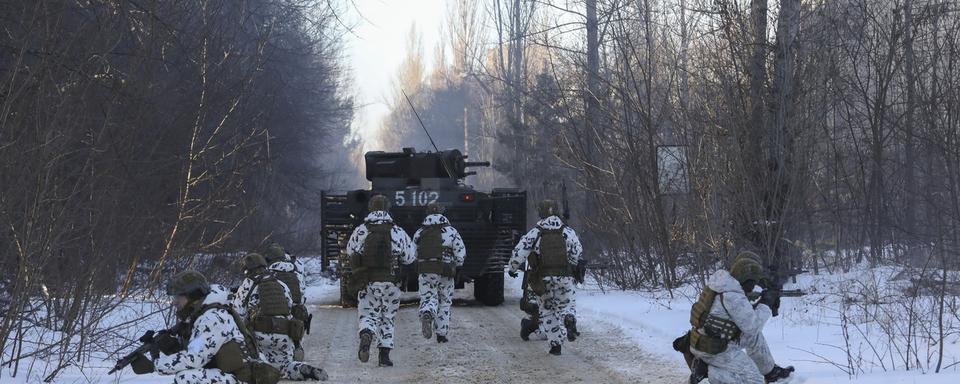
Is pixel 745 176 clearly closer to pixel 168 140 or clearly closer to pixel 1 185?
pixel 168 140

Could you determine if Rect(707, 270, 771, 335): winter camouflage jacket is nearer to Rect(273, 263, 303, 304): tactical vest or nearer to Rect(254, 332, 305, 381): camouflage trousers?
Rect(254, 332, 305, 381): camouflage trousers

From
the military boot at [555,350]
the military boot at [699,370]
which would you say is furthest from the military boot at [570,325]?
the military boot at [699,370]

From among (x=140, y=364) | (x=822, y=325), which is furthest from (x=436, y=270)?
(x=140, y=364)

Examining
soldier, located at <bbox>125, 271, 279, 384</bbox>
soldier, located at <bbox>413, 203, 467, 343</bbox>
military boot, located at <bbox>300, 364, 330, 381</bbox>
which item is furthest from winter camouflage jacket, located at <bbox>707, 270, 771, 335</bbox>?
soldier, located at <bbox>413, 203, 467, 343</bbox>

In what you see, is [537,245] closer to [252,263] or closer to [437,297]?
[437,297]

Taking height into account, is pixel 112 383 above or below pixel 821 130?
below

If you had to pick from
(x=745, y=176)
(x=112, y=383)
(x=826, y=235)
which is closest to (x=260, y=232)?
(x=745, y=176)

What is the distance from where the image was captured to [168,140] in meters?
15.3

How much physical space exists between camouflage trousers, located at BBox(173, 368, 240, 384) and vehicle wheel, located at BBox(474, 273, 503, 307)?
12.5 metres

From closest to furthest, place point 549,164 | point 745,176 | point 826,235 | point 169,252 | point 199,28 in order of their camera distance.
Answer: point 169,252 → point 745,176 → point 199,28 → point 826,235 → point 549,164

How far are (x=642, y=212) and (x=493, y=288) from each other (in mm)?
2778

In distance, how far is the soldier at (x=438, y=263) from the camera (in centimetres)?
1343

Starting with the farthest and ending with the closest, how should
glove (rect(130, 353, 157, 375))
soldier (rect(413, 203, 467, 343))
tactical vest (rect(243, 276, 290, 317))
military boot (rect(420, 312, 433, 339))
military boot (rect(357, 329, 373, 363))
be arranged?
soldier (rect(413, 203, 467, 343))
military boot (rect(420, 312, 433, 339))
military boot (rect(357, 329, 373, 363))
tactical vest (rect(243, 276, 290, 317))
glove (rect(130, 353, 157, 375))

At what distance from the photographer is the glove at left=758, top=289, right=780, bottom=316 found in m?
7.39
